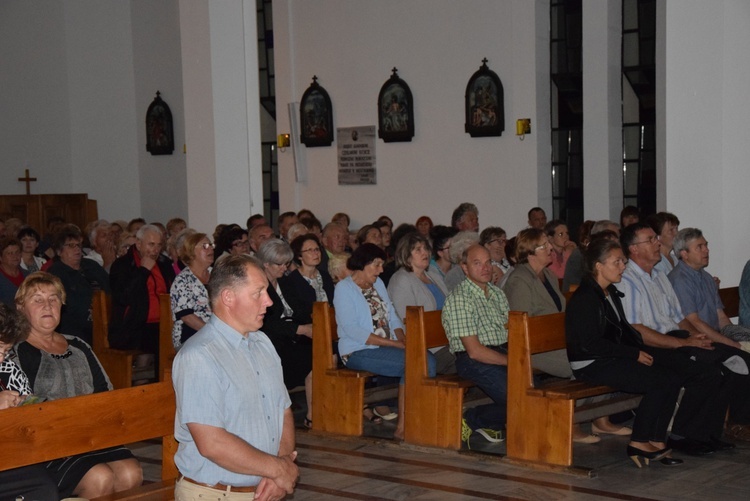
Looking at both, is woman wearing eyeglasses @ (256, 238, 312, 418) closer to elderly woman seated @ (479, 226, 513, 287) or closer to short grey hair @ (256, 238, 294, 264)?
short grey hair @ (256, 238, 294, 264)

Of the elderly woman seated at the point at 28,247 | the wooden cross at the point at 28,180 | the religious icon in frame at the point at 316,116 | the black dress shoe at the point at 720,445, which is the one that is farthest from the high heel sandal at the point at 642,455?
the wooden cross at the point at 28,180

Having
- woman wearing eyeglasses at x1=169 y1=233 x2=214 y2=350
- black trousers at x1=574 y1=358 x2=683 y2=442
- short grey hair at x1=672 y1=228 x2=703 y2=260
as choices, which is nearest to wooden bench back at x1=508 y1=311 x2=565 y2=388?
black trousers at x1=574 y1=358 x2=683 y2=442

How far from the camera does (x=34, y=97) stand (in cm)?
1823

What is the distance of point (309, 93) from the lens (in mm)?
16438

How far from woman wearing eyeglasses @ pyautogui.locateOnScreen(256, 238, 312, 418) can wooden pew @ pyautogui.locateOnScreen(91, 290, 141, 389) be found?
129 cm

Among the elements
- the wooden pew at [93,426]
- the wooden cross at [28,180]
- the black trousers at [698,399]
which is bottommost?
the black trousers at [698,399]

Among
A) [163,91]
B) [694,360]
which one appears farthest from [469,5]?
[694,360]

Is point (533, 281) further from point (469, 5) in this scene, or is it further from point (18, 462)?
point (469, 5)

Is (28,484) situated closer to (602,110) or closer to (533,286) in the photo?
(533,286)

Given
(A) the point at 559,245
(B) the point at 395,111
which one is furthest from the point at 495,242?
A: (B) the point at 395,111

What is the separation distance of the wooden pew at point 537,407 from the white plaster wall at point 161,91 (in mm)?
12587

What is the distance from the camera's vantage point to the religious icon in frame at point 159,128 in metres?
18.1

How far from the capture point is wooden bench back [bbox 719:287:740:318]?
26.9 feet

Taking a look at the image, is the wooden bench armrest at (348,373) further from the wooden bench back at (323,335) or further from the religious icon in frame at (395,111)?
the religious icon in frame at (395,111)
